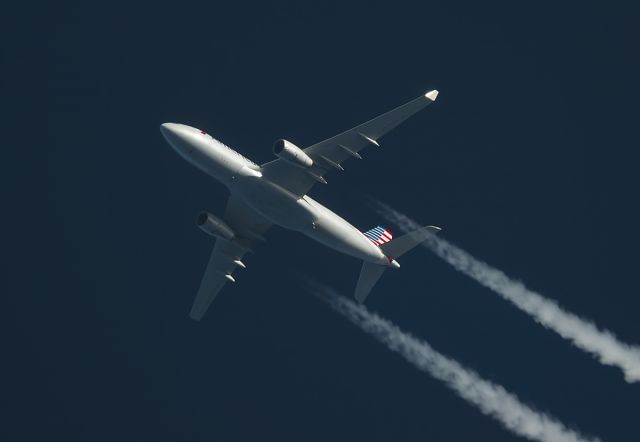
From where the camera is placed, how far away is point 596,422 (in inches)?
2913

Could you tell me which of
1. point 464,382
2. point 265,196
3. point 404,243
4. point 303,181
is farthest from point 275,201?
point 464,382

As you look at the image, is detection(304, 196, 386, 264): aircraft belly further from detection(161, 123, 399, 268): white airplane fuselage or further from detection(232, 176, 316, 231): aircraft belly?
detection(232, 176, 316, 231): aircraft belly

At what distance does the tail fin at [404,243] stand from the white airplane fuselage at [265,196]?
0.51 metres

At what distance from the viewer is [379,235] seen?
225 ft

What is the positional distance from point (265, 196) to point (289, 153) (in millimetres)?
4706

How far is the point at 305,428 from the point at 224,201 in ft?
66.6

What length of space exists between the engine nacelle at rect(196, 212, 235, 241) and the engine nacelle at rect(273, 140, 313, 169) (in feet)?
29.9

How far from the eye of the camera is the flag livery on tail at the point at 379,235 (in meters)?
67.8

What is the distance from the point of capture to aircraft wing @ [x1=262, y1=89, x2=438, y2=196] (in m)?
62.2

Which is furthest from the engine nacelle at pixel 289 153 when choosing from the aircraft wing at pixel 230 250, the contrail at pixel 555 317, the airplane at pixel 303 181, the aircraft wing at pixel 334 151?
the contrail at pixel 555 317

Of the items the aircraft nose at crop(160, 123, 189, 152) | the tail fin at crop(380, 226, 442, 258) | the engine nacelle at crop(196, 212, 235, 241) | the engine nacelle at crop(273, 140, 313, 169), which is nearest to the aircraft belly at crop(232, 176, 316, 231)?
the engine nacelle at crop(273, 140, 313, 169)

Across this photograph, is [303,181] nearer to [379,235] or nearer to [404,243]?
[379,235]

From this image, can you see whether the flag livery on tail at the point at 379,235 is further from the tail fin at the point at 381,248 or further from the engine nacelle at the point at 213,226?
the engine nacelle at the point at 213,226

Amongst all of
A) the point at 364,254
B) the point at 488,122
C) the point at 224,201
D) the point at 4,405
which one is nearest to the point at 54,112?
the point at 224,201
